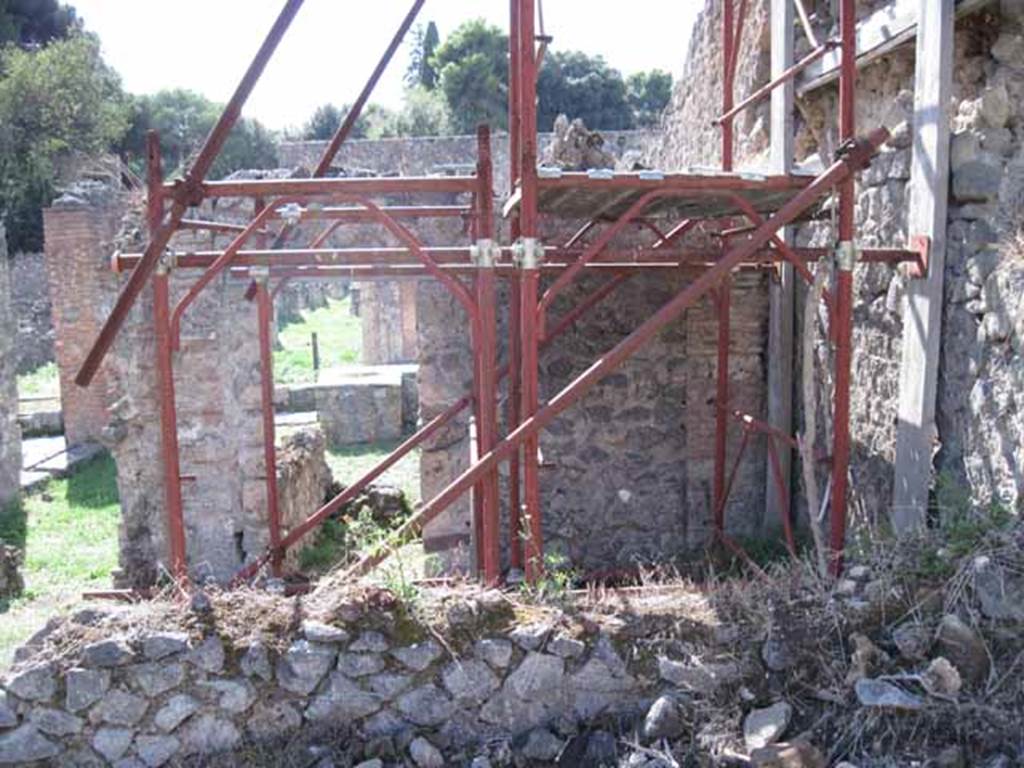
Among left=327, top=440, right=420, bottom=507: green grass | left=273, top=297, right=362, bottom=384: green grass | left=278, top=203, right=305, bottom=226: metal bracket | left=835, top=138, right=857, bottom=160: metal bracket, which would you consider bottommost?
left=327, top=440, right=420, bottom=507: green grass

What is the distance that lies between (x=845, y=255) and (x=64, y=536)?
27.0 feet

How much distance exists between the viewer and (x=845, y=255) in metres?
→ 4.04

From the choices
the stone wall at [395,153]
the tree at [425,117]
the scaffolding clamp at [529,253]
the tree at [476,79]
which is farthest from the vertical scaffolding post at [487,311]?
the tree at [476,79]

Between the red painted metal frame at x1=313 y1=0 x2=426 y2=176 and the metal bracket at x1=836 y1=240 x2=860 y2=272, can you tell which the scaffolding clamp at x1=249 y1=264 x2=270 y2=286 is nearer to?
the red painted metal frame at x1=313 y1=0 x2=426 y2=176

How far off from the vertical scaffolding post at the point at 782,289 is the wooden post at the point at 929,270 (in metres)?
1.42

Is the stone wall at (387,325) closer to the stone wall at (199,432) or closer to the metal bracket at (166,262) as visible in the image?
the stone wall at (199,432)

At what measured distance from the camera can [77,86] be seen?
80.3 feet

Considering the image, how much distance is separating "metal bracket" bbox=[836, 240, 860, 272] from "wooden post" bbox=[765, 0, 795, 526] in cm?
195

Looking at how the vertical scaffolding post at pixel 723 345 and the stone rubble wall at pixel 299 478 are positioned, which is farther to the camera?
the stone rubble wall at pixel 299 478

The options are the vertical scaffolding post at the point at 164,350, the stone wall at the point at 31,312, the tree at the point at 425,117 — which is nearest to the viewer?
the vertical scaffolding post at the point at 164,350

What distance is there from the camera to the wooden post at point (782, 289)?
5.99 m

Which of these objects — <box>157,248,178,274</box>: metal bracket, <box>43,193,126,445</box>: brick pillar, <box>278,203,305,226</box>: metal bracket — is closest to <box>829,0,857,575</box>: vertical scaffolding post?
<box>278,203,305,226</box>: metal bracket

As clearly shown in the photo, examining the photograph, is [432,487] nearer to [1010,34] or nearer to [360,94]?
[360,94]

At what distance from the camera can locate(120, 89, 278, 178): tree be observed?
28.1m
